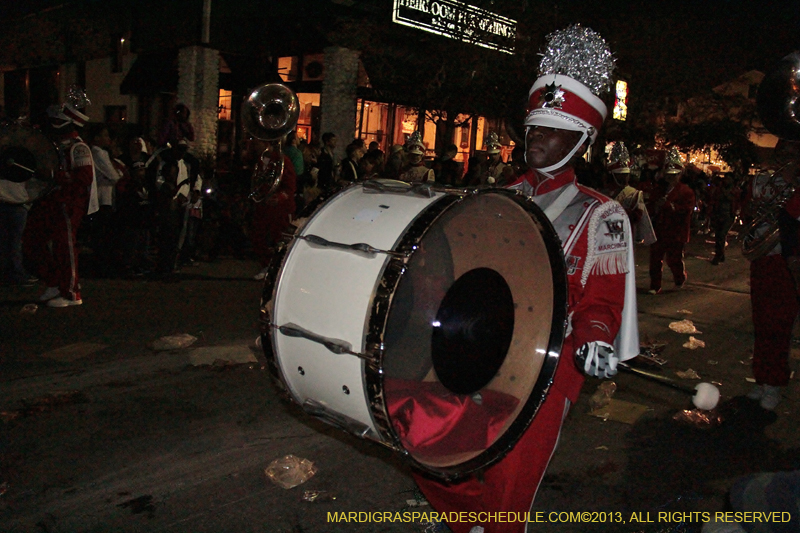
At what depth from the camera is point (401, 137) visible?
2006cm

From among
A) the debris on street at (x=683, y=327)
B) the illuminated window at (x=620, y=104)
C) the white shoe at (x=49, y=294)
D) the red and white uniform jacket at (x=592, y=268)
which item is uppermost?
the illuminated window at (x=620, y=104)

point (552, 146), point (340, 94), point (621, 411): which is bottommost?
point (621, 411)

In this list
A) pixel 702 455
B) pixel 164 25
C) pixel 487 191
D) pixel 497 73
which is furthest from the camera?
pixel 164 25

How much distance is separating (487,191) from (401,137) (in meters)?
18.0

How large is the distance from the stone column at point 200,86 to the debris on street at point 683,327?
1135 cm

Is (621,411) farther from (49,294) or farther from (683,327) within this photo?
(49,294)

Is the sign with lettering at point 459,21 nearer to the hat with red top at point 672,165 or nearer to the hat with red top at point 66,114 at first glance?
the hat with red top at point 672,165

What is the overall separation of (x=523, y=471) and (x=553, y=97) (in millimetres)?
1604

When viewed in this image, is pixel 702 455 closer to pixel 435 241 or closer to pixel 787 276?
pixel 787 276

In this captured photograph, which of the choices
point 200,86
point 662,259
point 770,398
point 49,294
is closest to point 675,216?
point 662,259

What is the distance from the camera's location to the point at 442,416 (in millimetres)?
2617

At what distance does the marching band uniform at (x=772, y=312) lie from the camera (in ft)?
17.9

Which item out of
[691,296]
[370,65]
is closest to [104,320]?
[691,296]

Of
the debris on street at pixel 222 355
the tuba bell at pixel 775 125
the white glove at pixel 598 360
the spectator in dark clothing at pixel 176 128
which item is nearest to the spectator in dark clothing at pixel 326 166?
the spectator in dark clothing at pixel 176 128
